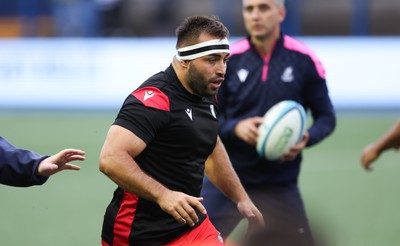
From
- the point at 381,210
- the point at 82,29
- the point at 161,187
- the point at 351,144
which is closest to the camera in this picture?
the point at 161,187

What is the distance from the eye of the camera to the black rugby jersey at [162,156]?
553 cm

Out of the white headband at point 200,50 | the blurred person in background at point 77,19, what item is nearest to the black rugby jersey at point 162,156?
the white headband at point 200,50

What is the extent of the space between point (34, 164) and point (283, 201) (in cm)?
244

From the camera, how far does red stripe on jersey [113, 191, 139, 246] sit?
5.63m

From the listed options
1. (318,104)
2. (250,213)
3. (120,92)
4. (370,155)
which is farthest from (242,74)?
(120,92)

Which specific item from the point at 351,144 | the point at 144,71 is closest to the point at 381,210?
the point at 351,144

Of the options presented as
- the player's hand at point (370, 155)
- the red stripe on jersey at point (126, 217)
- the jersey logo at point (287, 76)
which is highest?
the jersey logo at point (287, 76)

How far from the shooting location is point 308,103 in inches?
304

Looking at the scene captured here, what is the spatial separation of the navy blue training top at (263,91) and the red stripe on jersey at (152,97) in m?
1.84

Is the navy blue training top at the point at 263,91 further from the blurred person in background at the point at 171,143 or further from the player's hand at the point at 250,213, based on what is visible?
the blurred person in background at the point at 171,143

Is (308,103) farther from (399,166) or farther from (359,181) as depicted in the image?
(399,166)

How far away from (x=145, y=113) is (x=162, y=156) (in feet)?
1.16

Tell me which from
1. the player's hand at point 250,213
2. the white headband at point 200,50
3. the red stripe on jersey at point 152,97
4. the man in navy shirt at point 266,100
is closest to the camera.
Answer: the red stripe on jersey at point 152,97

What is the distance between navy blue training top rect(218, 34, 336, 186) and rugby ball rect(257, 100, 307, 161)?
18cm
